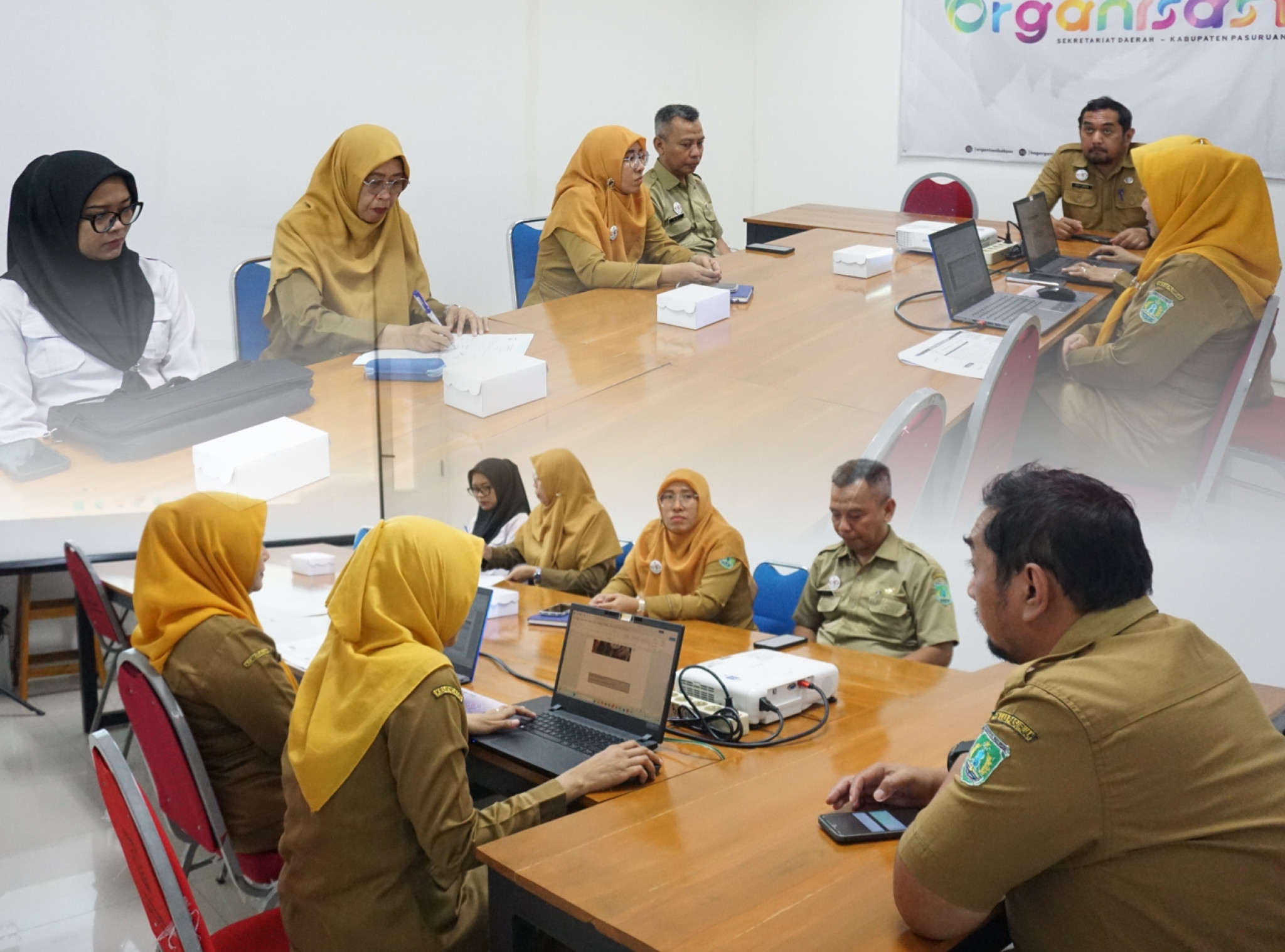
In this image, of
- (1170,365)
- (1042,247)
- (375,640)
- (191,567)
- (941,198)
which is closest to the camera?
(375,640)

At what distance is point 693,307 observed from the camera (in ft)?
11.2

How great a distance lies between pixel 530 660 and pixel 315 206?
66.4 inches

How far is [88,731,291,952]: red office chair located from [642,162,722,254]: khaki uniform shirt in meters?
3.66

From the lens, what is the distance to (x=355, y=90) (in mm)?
4941

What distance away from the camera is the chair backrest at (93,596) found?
2715 mm

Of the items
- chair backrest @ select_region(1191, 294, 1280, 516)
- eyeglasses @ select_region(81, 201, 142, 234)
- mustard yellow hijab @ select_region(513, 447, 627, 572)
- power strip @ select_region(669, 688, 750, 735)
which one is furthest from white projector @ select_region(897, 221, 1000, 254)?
power strip @ select_region(669, 688, 750, 735)

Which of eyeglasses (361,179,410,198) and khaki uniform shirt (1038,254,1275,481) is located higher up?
eyeglasses (361,179,410,198)

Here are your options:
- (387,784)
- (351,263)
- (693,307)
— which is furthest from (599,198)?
(387,784)

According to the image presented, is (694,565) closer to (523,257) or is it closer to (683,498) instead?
(683,498)

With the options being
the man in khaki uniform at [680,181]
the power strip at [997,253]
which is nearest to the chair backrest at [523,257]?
the man in khaki uniform at [680,181]

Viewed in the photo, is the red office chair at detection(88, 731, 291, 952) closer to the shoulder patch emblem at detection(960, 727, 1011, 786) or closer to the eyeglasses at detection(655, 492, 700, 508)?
the shoulder patch emblem at detection(960, 727, 1011, 786)

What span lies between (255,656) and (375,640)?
1.79 ft

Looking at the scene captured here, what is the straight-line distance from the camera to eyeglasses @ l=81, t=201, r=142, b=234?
3039 mm

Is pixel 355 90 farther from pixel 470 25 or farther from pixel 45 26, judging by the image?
pixel 45 26
